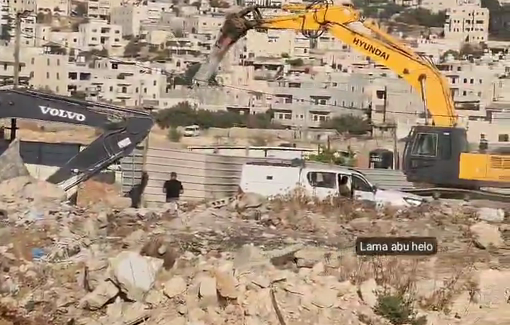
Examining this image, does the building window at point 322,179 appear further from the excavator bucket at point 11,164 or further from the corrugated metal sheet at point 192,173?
the excavator bucket at point 11,164

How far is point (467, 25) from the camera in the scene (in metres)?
108

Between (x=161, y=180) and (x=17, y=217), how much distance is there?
5.05 m

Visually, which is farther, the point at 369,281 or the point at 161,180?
the point at 161,180

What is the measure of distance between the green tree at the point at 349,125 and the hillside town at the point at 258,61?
44.8 inches

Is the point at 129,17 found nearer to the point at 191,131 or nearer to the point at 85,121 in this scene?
the point at 191,131

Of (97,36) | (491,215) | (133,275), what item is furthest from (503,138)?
(97,36)

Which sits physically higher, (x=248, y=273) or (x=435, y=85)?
(x=435, y=85)

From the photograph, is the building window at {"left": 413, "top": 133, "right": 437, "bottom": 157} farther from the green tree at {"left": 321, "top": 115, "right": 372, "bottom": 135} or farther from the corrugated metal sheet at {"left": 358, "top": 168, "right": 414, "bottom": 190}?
the green tree at {"left": 321, "top": 115, "right": 372, "bottom": 135}

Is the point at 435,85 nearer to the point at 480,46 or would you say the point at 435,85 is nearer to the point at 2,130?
the point at 2,130

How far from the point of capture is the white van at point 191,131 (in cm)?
4673

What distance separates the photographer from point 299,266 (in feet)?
40.5

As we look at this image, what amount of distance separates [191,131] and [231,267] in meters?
37.0

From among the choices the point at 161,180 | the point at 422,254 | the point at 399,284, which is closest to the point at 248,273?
the point at 399,284
